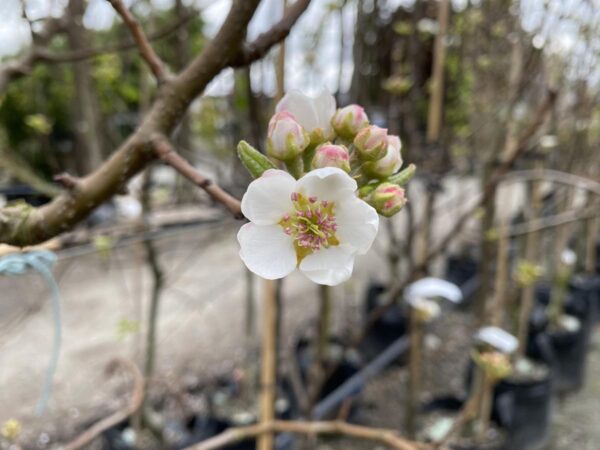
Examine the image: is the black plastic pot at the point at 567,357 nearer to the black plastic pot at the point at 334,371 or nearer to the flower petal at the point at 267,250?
the black plastic pot at the point at 334,371

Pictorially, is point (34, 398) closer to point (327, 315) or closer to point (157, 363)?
point (157, 363)

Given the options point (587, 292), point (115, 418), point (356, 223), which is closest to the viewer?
point (356, 223)

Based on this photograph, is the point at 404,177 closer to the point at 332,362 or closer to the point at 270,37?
the point at 270,37

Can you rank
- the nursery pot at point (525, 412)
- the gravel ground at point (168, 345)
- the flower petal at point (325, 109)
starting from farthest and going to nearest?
1. the gravel ground at point (168, 345)
2. the nursery pot at point (525, 412)
3. the flower petal at point (325, 109)

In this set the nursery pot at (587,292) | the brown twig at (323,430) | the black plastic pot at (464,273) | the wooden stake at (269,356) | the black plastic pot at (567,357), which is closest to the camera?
the brown twig at (323,430)

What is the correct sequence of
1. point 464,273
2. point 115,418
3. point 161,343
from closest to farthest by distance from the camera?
point 115,418 < point 161,343 < point 464,273

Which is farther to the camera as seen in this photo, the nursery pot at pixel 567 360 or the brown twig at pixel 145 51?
the nursery pot at pixel 567 360

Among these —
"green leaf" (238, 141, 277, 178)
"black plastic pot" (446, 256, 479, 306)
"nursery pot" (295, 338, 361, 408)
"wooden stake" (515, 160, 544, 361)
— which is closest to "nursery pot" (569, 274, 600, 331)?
"black plastic pot" (446, 256, 479, 306)

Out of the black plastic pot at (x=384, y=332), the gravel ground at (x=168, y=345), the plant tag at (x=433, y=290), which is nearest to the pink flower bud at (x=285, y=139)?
the plant tag at (x=433, y=290)

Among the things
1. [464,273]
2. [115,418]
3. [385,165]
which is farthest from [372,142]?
[464,273]
